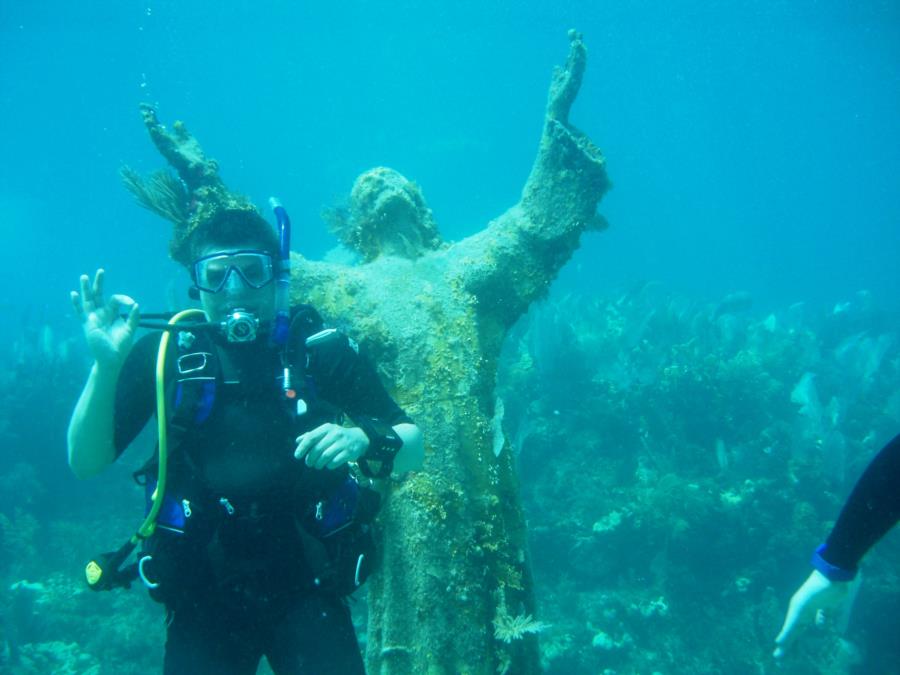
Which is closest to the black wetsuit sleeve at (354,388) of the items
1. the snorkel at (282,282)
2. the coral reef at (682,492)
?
the snorkel at (282,282)

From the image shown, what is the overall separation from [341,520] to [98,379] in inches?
53.8

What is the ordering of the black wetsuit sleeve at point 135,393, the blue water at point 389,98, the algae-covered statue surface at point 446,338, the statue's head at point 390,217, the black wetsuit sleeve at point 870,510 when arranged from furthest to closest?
the blue water at point 389,98 < the statue's head at point 390,217 < the algae-covered statue surface at point 446,338 < the black wetsuit sleeve at point 135,393 < the black wetsuit sleeve at point 870,510

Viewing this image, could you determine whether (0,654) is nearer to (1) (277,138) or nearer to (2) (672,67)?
(1) (277,138)

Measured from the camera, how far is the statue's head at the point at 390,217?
5.49 meters

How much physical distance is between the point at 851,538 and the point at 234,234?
3.24 meters

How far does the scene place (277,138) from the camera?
72.1 metres

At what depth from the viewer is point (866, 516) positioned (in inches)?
64.5

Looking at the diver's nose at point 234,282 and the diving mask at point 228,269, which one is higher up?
the diving mask at point 228,269

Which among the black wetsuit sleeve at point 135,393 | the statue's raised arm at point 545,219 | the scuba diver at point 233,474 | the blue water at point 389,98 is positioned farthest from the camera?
the blue water at point 389,98

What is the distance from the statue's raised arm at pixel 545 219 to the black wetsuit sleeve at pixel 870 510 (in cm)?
364

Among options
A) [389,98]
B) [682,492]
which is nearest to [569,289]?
[682,492]

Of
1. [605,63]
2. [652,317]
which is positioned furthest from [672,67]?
[652,317]

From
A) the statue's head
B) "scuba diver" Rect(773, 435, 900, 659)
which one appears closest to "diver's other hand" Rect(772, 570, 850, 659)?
"scuba diver" Rect(773, 435, 900, 659)

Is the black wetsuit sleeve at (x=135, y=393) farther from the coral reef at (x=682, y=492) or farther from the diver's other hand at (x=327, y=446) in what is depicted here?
the coral reef at (x=682, y=492)
